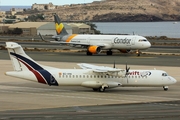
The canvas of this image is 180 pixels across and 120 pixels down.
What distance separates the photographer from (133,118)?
34.7 m

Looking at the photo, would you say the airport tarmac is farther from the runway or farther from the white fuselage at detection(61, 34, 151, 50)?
the white fuselage at detection(61, 34, 151, 50)

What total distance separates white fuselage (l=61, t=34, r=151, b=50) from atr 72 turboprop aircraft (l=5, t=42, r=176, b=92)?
40.5 m

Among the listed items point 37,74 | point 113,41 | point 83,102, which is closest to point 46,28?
point 113,41

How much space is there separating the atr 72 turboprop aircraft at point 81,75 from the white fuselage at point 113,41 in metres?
40.5

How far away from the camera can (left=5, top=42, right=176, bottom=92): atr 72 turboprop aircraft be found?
49500 millimetres

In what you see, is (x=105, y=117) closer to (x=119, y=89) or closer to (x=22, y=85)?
(x=119, y=89)

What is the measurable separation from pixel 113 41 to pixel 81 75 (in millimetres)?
→ 44626

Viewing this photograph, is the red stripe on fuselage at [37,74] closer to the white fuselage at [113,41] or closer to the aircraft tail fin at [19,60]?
the aircraft tail fin at [19,60]

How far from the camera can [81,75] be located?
50.4 metres

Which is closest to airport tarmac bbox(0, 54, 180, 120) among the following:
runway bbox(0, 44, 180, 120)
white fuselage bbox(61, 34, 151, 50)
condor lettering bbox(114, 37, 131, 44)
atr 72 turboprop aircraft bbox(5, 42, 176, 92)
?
runway bbox(0, 44, 180, 120)

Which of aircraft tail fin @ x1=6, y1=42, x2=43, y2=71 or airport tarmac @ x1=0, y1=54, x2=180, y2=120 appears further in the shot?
aircraft tail fin @ x1=6, y1=42, x2=43, y2=71

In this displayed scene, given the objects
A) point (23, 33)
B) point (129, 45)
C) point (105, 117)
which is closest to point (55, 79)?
point (105, 117)

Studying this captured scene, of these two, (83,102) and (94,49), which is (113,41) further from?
(83,102)

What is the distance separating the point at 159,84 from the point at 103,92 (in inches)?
219
